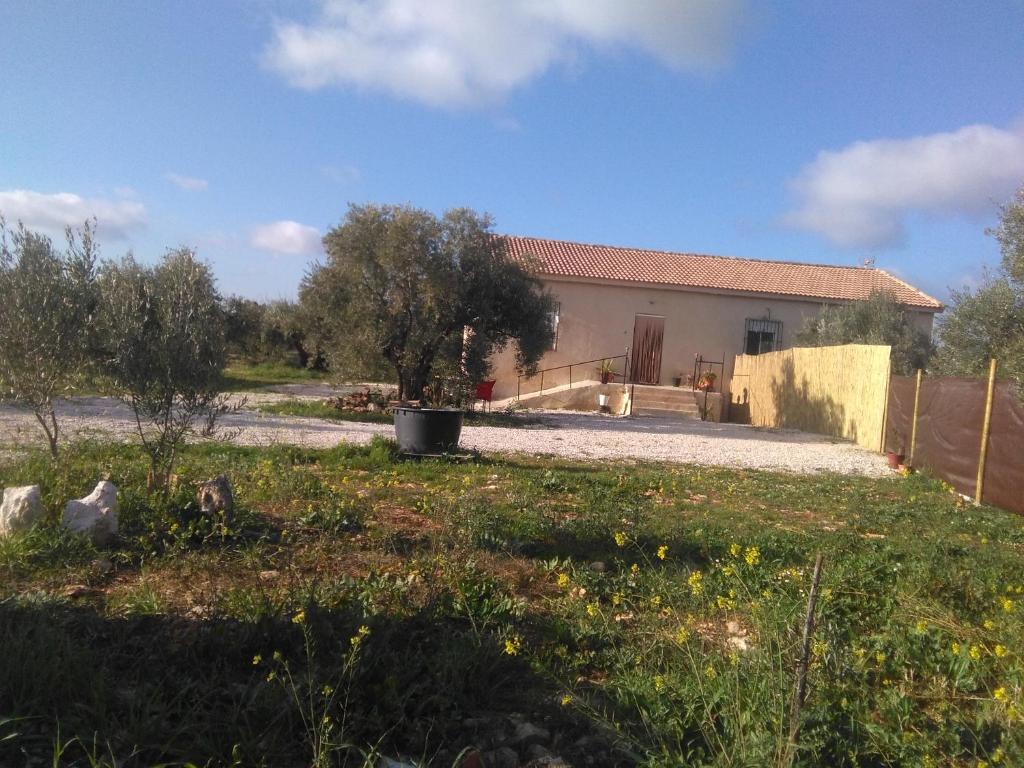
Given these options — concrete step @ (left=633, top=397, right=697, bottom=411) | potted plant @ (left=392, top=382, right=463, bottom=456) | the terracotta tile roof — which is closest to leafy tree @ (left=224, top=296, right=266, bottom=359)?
the terracotta tile roof

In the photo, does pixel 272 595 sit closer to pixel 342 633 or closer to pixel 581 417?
pixel 342 633

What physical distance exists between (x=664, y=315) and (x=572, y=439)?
1306cm

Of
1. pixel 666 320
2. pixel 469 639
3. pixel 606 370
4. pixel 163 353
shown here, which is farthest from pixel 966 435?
pixel 666 320

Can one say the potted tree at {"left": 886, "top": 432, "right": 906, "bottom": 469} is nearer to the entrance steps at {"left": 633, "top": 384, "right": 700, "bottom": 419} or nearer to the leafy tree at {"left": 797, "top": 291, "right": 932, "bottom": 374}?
the entrance steps at {"left": 633, "top": 384, "right": 700, "bottom": 419}

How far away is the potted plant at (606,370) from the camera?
2328 centimetres

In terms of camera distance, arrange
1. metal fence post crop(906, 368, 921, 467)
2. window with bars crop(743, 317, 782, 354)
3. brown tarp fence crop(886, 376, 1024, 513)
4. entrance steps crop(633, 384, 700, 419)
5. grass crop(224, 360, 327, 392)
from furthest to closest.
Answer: grass crop(224, 360, 327, 392) < window with bars crop(743, 317, 782, 354) < entrance steps crop(633, 384, 700, 419) < metal fence post crop(906, 368, 921, 467) < brown tarp fence crop(886, 376, 1024, 513)

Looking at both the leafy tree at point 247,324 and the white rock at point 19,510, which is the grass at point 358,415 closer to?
the white rock at point 19,510

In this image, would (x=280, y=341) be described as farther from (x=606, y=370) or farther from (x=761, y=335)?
(x=761, y=335)

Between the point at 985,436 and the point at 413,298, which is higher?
the point at 413,298

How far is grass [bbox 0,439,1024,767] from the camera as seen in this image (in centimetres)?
260

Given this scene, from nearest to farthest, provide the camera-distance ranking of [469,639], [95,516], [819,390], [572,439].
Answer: [469,639] → [95,516] → [572,439] → [819,390]

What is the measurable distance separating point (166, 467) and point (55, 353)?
1.16 metres

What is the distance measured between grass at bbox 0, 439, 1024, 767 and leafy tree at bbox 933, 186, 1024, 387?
21.2 feet

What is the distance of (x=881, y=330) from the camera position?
2173cm
